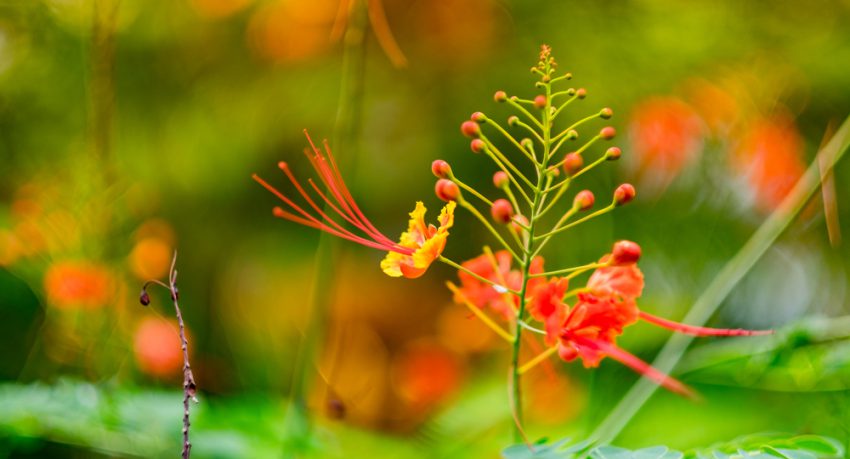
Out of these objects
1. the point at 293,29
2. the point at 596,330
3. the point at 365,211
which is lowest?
the point at 596,330

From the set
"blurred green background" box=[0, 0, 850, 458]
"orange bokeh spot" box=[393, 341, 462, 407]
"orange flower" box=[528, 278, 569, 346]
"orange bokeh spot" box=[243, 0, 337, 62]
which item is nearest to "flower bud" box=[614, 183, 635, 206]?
"orange flower" box=[528, 278, 569, 346]

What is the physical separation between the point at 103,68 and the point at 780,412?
1271 millimetres

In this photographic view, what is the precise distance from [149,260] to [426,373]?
0.83m

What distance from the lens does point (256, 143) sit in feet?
7.41

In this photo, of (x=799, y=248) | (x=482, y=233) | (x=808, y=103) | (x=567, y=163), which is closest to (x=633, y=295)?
(x=567, y=163)

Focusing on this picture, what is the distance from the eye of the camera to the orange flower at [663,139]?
65.3 inches

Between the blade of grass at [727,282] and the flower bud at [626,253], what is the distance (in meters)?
0.30

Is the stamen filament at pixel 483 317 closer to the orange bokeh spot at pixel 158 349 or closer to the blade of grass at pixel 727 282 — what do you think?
the blade of grass at pixel 727 282

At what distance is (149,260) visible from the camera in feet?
5.66

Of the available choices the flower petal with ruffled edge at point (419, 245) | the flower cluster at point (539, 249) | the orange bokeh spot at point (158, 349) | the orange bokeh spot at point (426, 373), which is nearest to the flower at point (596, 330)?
the flower cluster at point (539, 249)

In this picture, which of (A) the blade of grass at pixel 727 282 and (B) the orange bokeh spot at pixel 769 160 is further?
(B) the orange bokeh spot at pixel 769 160

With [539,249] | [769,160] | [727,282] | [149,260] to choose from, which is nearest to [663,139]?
[769,160]

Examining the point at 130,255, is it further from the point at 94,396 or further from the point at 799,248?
the point at 799,248

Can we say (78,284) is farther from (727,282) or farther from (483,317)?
→ (727,282)
